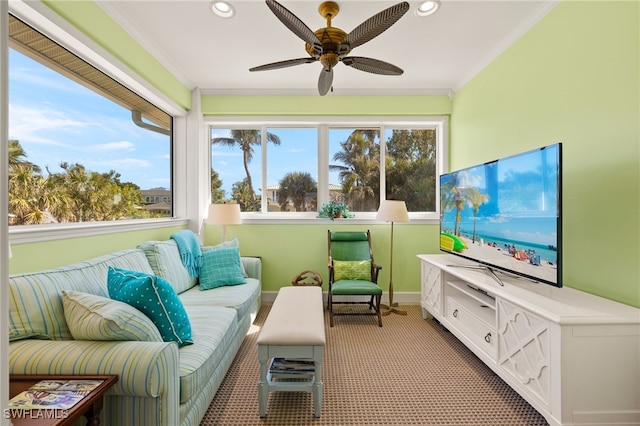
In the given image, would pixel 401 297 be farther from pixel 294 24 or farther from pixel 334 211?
pixel 294 24

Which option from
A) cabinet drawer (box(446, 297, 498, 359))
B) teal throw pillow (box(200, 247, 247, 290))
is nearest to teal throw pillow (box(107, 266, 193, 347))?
A: teal throw pillow (box(200, 247, 247, 290))

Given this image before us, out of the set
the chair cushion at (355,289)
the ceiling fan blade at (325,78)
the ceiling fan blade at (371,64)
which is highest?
the ceiling fan blade at (371,64)

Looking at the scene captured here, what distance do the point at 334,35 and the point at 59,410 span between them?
2341mm

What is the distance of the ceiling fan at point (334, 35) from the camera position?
5.74 feet

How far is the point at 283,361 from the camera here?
1983mm

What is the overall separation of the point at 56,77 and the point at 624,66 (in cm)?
356

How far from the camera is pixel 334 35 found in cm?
204

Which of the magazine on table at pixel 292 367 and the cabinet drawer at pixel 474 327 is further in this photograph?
the cabinet drawer at pixel 474 327

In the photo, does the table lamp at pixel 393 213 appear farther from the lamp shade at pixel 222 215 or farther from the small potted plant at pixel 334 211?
the lamp shade at pixel 222 215

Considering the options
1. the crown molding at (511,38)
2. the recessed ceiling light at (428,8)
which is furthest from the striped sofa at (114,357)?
the crown molding at (511,38)

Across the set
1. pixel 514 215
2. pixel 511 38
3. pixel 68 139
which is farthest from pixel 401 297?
pixel 68 139

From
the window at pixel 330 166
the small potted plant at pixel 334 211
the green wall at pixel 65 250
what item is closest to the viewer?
the green wall at pixel 65 250

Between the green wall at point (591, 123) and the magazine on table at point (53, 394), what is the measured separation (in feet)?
8.94

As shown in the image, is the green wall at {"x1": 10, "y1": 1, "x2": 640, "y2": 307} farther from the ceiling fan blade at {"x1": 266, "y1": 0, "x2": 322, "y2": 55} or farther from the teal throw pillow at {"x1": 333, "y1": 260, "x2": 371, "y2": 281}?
the teal throw pillow at {"x1": 333, "y1": 260, "x2": 371, "y2": 281}
